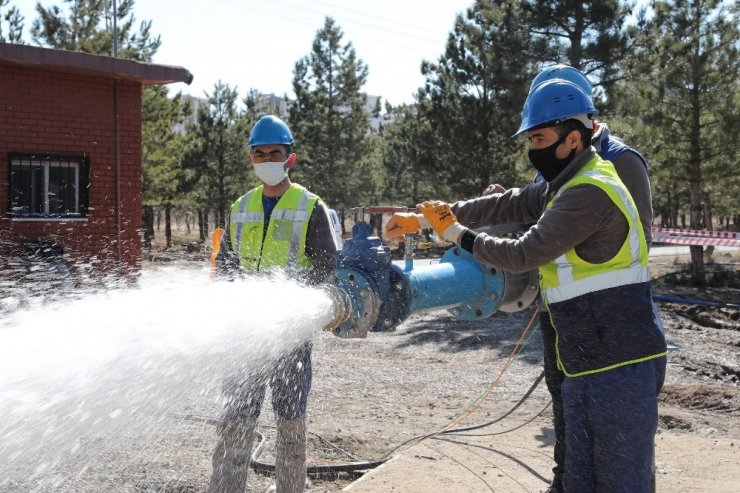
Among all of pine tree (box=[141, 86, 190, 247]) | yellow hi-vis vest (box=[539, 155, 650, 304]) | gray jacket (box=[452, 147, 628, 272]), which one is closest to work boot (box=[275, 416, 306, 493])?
gray jacket (box=[452, 147, 628, 272])

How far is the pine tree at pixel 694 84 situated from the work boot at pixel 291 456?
1508 cm

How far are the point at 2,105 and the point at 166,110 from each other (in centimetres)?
1300

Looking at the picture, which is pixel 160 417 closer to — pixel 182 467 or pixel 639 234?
pixel 182 467

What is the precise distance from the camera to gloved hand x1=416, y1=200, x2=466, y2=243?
310 centimetres

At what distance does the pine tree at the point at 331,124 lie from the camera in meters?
30.7

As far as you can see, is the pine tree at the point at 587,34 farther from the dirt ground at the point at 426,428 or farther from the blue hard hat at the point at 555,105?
the blue hard hat at the point at 555,105

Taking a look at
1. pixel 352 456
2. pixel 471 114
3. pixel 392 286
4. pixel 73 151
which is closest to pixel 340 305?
pixel 392 286

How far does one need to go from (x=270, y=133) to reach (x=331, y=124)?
89.8ft

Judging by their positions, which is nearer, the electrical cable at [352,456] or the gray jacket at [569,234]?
the gray jacket at [569,234]

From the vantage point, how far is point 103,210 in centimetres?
1032

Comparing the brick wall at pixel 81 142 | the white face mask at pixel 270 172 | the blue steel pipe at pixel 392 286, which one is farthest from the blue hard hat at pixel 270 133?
the brick wall at pixel 81 142

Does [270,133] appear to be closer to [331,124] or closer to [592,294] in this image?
[592,294]

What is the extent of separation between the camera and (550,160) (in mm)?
3076

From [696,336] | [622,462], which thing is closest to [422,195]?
[696,336]
